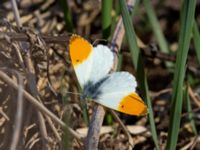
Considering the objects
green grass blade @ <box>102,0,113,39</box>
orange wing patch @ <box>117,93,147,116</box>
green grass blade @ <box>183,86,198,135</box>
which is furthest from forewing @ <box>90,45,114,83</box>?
green grass blade @ <box>183,86,198,135</box>

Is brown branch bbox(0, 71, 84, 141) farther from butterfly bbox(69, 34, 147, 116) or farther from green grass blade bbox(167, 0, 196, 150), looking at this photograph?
green grass blade bbox(167, 0, 196, 150)

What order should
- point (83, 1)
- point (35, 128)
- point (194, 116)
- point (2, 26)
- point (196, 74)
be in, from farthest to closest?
point (83, 1), point (196, 74), point (194, 116), point (2, 26), point (35, 128)

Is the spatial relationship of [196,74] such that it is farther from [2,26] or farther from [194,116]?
[2,26]

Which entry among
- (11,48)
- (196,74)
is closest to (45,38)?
(11,48)

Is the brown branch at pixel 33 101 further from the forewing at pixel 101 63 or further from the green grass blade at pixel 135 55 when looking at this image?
the green grass blade at pixel 135 55

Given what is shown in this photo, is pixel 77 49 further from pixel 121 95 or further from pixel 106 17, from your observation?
pixel 106 17

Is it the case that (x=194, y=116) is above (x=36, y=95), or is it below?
below

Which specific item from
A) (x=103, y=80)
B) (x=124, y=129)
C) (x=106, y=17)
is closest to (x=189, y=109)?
(x=124, y=129)
